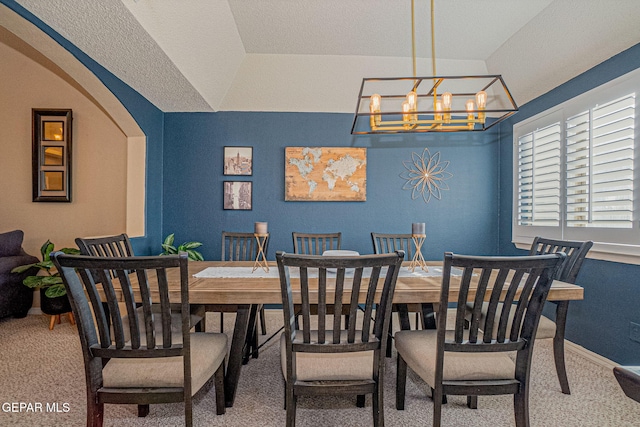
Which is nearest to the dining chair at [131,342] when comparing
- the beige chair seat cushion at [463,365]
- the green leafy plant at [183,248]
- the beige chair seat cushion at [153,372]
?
the beige chair seat cushion at [153,372]

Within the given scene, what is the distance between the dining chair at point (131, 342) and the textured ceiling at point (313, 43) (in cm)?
163

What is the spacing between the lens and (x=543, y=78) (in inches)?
114

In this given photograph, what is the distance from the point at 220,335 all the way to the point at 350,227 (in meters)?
2.30

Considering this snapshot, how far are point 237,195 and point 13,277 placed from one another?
2.34 metres

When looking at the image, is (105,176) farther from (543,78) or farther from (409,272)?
(543,78)

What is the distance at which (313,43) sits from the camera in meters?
3.14

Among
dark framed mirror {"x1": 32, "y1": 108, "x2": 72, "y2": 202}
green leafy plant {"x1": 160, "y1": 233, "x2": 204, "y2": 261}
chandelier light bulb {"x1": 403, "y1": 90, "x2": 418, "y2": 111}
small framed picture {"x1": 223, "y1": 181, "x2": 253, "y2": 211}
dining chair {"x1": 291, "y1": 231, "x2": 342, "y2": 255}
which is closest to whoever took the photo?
chandelier light bulb {"x1": 403, "y1": 90, "x2": 418, "y2": 111}

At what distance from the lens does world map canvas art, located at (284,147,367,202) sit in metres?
3.67

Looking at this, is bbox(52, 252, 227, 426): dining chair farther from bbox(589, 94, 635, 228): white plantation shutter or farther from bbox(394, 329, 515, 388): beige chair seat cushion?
bbox(589, 94, 635, 228): white plantation shutter

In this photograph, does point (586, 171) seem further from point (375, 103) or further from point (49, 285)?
point (49, 285)

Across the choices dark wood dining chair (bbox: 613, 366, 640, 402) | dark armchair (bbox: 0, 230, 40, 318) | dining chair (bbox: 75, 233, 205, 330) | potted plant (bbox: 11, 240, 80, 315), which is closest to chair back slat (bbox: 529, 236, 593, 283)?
dark wood dining chair (bbox: 613, 366, 640, 402)

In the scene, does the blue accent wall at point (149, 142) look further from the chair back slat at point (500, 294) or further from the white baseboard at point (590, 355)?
the white baseboard at point (590, 355)

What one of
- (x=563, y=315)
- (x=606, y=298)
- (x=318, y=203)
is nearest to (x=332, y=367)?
(x=563, y=315)

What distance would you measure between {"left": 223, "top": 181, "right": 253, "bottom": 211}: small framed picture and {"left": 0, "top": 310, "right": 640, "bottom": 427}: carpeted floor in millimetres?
1882
